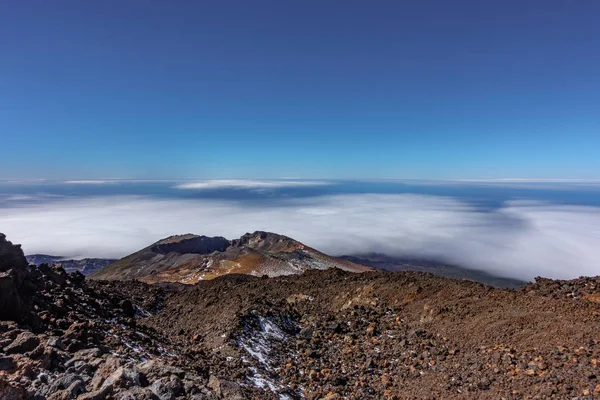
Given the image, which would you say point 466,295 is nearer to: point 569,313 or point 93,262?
point 569,313

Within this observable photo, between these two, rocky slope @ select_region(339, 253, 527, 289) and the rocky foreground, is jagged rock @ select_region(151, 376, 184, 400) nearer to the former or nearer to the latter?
the rocky foreground

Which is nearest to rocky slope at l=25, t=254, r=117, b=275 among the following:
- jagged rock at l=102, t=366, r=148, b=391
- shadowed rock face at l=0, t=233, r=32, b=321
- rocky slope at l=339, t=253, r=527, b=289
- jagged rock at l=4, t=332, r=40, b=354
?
rocky slope at l=339, t=253, r=527, b=289

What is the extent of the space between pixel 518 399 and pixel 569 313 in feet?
15.3

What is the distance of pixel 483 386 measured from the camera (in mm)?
7688

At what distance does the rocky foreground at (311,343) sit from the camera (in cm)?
628

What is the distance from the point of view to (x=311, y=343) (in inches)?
468

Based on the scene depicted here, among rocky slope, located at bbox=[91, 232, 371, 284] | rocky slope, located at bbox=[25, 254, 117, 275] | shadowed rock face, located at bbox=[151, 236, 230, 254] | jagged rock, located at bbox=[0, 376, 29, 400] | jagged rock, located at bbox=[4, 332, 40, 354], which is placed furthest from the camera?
rocky slope, located at bbox=[25, 254, 117, 275]

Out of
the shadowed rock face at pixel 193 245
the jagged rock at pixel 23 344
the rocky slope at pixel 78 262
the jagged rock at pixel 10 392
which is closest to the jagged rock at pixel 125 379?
the jagged rock at pixel 10 392

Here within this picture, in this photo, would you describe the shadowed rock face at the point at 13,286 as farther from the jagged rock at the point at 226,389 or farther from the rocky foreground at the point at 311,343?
the jagged rock at the point at 226,389

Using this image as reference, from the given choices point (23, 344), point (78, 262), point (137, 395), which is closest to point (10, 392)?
point (137, 395)

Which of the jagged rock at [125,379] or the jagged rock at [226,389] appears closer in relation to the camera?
the jagged rock at [125,379]

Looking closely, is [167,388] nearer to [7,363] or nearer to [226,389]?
[226,389]

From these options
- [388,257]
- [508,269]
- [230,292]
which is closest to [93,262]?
[388,257]

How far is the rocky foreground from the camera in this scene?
6.28m
